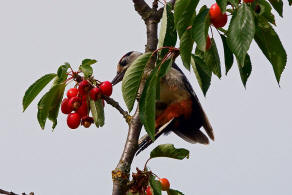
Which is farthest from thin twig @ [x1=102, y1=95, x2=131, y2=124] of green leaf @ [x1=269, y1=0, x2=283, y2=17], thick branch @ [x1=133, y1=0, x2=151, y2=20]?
green leaf @ [x1=269, y1=0, x2=283, y2=17]

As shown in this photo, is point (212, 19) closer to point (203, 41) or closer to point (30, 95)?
point (203, 41)

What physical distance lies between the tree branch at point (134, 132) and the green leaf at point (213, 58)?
0.40m

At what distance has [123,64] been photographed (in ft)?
18.6

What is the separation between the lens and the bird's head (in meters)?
5.41

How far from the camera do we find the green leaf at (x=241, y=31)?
1.90 meters

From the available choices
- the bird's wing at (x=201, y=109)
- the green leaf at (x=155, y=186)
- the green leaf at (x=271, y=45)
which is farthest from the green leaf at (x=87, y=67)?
the bird's wing at (x=201, y=109)

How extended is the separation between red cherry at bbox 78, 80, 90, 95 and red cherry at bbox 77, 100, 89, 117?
0.14 m

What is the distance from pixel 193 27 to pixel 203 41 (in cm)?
8

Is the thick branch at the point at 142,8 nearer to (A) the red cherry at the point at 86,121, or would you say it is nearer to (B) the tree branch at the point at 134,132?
(B) the tree branch at the point at 134,132

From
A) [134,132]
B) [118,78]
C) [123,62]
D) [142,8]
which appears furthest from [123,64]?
[134,132]

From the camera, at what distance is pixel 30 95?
119 inches

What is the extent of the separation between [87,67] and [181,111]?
179 cm

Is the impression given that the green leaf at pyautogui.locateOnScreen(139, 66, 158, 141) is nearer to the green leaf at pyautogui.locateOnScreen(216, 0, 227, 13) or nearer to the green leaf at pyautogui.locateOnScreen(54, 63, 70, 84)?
the green leaf at pyautogui.locateOnScreen(216, 0, 227, 13)

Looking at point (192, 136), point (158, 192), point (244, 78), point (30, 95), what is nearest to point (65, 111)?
point (30, 95)
